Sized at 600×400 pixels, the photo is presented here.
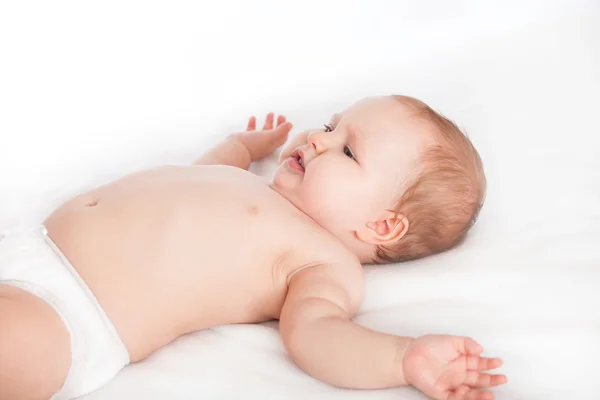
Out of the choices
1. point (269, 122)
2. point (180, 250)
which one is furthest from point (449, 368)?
point (269, 122)

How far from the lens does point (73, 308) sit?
1025 mm

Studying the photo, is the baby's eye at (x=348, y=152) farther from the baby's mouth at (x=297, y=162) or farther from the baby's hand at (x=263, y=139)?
the baby's hand at (x=263, y=139)

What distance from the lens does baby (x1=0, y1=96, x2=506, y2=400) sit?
0.97 m

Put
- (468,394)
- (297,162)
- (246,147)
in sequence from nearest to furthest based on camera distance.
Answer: (468,394) < (297,162) < (246,147)

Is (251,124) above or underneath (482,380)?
above

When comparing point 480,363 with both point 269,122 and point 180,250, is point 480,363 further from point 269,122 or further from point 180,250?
point 269,122

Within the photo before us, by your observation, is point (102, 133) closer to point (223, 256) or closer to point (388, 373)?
point (223, 256)

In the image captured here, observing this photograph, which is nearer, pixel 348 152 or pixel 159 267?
pixel 159 267

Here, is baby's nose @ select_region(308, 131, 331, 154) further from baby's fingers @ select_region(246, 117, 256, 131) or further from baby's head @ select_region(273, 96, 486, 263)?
baby's fingers @ select_region(246, 117, 256, 131)

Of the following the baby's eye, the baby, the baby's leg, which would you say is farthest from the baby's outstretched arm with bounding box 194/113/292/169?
the baby's leg

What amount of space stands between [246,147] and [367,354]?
→ 703mm

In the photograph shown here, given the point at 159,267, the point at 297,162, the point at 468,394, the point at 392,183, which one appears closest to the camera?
the point at 468,394

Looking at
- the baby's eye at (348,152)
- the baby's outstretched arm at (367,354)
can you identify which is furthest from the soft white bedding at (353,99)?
the baby's eye at (348,152)

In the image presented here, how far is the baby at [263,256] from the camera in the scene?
0.97 meters
